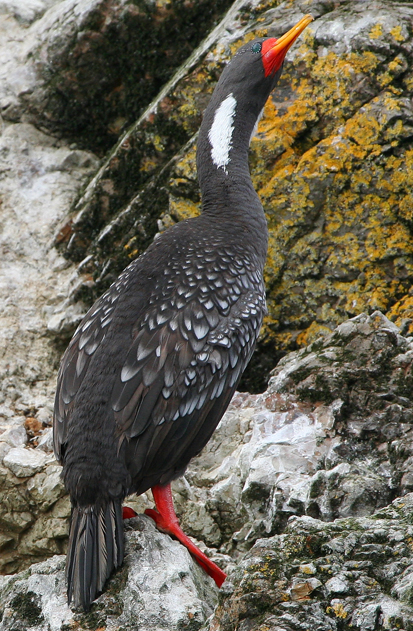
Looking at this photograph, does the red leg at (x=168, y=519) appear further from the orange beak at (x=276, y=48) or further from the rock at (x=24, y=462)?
the orange beak at (x=276, y=48)

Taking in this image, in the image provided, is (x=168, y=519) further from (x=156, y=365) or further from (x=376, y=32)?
(x=376, y=32)

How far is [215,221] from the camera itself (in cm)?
533

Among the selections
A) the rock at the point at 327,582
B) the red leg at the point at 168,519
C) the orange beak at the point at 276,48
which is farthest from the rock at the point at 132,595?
the orange beak at the point at 276,48

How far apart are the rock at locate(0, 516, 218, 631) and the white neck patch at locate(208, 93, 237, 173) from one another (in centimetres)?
291

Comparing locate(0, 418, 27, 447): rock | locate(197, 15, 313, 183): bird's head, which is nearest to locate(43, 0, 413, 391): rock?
locate(197, 15, 313, 183): bird's head

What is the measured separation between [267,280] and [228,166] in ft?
3.35

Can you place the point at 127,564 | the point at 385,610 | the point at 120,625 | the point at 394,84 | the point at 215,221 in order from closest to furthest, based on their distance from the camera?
1. the point at 385,610
2. the point at 120,625
3. the point at 127,564
4. the point at 215,221
5. the point at 394,84

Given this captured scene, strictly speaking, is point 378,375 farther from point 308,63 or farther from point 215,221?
point 308,63

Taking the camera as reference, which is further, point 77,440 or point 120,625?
point 77,440

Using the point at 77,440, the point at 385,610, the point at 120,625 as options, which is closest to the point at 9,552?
the point at 77,440

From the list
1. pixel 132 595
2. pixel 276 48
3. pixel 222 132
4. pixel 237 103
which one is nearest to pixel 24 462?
pixel 132 595

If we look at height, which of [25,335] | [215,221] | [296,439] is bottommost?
[296,439]

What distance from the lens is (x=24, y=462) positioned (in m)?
4.87

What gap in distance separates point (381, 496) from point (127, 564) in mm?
1503
